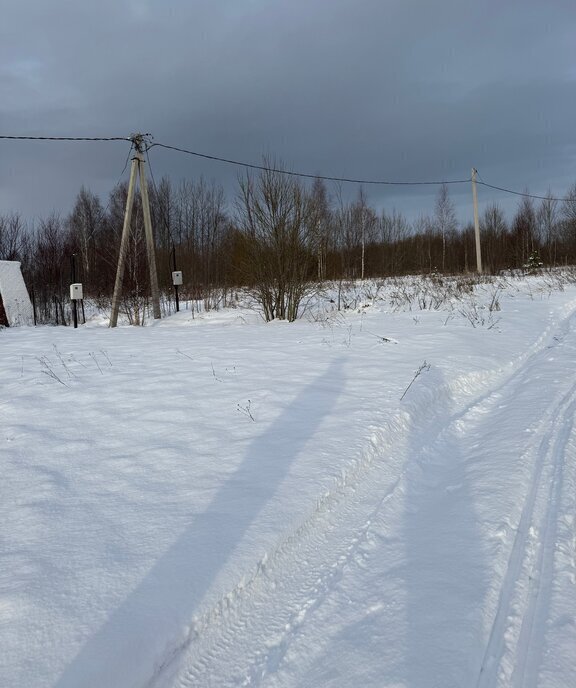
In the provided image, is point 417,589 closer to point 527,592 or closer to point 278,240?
point 527,592

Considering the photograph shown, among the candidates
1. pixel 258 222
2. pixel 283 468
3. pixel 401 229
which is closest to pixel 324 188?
pixel 401 229

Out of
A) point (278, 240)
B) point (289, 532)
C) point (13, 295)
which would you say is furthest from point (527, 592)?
point (13, 295)

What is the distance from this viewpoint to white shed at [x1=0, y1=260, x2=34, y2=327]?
18.2 metres

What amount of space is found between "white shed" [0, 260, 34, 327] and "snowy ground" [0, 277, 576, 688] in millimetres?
14576

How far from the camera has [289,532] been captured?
2.75 meters

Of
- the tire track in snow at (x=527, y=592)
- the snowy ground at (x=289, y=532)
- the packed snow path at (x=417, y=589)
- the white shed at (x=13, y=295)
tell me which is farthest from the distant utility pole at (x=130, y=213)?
the tire track in snow at (x=527, y=592)

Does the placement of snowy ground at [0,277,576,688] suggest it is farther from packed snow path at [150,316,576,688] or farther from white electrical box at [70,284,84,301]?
white electrical box at [70,284,84,301]

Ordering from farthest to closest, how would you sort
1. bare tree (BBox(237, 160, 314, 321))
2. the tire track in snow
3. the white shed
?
1. the white shed
2. bare tree (BBox(237, 160, 314, 321))
3. the tire track in snow

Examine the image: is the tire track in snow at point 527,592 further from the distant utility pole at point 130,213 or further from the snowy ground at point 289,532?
the distant utility pole at point 130,213

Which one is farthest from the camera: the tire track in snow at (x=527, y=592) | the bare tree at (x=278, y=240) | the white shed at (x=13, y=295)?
the white shed at (x=13, y=295)

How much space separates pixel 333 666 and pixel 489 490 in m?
1.78

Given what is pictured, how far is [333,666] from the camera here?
1866 millimetres

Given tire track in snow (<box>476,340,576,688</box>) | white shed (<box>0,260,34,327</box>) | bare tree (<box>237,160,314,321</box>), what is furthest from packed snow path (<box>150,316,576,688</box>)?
white shed (<box>0,260,34,327</box>)

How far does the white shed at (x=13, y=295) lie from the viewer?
59.7 feet
